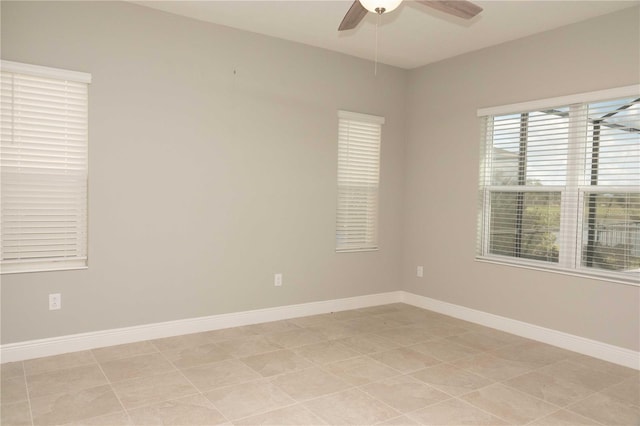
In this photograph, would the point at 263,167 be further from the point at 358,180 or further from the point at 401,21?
the point at 401,21

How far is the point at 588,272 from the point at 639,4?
2.06 metres

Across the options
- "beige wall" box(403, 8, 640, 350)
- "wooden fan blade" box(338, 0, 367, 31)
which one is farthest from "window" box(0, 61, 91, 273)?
"beige wall" box(403, 8, 640, 350)

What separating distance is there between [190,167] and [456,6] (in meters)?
2.44

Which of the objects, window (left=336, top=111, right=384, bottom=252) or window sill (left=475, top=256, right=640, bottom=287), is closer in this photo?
window sill (left=475, top=256, right=640, bottom=287)

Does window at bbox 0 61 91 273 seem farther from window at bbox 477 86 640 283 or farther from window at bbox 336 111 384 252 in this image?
window at bbox 477 86 640 283

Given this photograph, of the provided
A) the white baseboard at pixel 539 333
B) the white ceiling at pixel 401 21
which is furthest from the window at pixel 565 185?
the white ceiling at pixel 401 21

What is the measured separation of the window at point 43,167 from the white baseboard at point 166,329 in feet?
1.84

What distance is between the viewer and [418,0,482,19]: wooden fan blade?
241 centimetres

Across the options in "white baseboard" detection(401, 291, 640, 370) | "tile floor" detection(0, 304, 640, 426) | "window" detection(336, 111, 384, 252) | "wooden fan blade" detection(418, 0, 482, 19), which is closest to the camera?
"wooden fan blade" detection(418, 0, 482, 19)

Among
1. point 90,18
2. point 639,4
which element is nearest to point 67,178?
point 90,18

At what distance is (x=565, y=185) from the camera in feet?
12.5

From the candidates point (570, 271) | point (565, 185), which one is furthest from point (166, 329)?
point (565, 185)

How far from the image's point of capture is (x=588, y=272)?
3.65 m

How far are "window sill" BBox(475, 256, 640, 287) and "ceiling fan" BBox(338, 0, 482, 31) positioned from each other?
2.33 m
